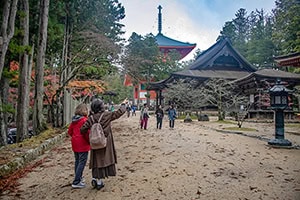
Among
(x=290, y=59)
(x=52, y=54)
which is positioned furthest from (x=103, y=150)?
(x=52, y=54)

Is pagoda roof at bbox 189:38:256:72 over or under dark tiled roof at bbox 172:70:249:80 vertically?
over

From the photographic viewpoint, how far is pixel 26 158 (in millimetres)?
5527

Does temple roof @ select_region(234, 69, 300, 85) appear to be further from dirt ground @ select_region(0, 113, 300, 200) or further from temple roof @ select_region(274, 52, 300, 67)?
dirt ground @ select_region(0, 113, 300, 200)

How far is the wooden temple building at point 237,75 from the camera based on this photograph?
17453 millimetres

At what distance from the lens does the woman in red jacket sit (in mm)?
3664

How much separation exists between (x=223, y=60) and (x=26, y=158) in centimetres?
2494

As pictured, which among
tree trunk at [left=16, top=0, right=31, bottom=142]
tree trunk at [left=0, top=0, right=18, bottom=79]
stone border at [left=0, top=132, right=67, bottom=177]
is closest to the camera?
stone border at [left=0, top=132, right=67, bottom=177]

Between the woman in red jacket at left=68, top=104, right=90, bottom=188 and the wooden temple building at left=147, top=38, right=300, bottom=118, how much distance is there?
14.0 meters

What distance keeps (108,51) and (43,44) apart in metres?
3.04

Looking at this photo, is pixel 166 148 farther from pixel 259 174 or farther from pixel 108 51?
pixel 108 51

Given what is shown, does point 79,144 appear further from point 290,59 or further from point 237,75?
point 237,75

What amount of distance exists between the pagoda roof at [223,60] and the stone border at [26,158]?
66.2ft

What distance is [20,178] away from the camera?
4.41m

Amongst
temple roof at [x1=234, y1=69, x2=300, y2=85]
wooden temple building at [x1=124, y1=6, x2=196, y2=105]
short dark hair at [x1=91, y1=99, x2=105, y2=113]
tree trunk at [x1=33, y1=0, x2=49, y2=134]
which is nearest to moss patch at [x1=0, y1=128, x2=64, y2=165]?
tree trunk at [x1=33, y1=0, x2=49, y2=134]
